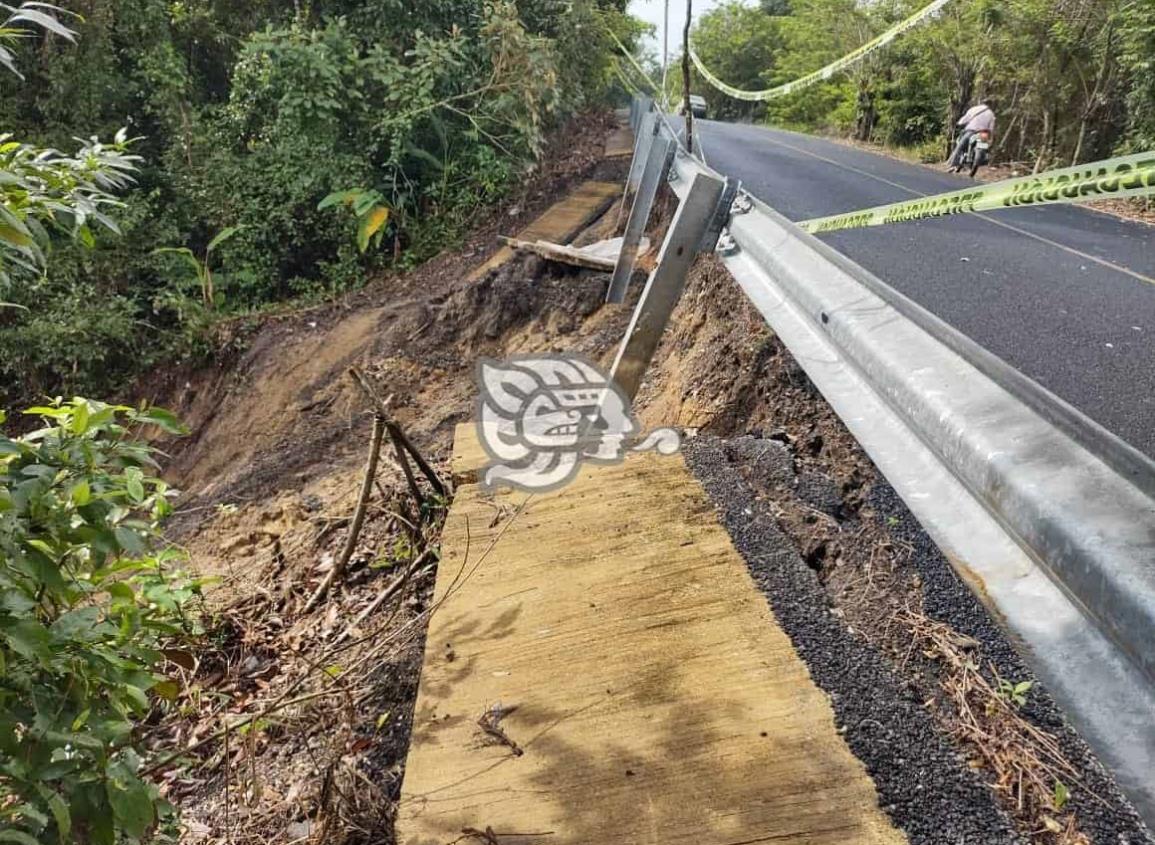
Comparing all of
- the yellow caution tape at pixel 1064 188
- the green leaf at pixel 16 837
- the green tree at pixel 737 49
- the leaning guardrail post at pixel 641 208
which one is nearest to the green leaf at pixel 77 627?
the green leaf at pixel 16 837

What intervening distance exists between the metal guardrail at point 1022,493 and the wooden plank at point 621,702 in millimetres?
404

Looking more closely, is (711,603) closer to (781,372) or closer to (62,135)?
(781,372)

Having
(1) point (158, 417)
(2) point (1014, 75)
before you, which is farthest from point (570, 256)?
(2) point (1014, 75)

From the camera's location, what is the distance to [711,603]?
177 cm

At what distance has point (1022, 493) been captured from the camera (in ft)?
4.21

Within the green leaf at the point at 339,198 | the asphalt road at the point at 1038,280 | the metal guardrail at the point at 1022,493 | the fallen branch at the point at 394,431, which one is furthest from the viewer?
the green leaf at the point at 339,198

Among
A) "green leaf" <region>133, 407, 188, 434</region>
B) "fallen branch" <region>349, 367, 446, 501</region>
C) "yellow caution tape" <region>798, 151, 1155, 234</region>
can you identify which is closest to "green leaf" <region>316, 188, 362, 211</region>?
"fallen branch" <region>349, 367, 446, 501</region>

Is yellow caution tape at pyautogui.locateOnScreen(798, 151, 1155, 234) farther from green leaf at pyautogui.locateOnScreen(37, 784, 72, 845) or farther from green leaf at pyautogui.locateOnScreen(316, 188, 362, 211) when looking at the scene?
green leaf at pyautogui.locateOnScreen(316, 188, 362, 211)

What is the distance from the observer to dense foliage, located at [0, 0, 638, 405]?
31.1 ft

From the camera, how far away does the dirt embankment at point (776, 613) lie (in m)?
1.41

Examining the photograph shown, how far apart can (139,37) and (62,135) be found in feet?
6.32

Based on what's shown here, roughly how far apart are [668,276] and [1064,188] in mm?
2069

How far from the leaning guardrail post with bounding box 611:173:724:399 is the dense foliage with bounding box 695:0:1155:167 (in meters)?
12.1

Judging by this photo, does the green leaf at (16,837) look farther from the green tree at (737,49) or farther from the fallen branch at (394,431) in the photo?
the green tree at (737,49)
